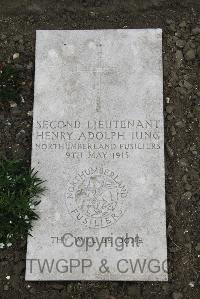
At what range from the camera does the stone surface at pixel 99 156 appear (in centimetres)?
444

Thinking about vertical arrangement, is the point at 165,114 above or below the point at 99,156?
above

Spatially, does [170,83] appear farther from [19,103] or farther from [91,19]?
[19,103]

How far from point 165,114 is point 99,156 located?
83 cm

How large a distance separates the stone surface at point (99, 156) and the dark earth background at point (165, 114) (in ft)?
0.50

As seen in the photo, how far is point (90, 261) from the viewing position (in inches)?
175

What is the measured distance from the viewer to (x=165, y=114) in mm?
4922

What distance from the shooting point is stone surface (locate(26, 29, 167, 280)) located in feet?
14.6

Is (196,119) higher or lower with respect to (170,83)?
lower

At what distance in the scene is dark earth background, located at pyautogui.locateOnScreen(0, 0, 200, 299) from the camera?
4477mm

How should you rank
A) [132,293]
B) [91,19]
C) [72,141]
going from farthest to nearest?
[91,19]
[72,141]
[132,293]

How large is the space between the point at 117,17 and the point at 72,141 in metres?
1.53

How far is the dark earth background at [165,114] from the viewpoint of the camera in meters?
4.48

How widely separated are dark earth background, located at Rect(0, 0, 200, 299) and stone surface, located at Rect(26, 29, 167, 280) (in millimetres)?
151

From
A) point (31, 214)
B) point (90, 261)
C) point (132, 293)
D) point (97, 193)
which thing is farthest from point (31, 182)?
point (132, 293)
